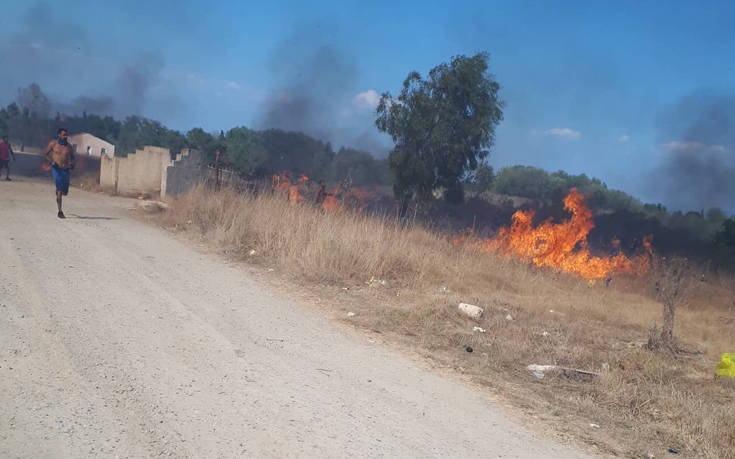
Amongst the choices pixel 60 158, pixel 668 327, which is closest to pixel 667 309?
pixel 668 327

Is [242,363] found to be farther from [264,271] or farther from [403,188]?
[403,188]

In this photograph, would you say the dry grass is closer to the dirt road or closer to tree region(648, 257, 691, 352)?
tree region(648, 257, 691, 352)

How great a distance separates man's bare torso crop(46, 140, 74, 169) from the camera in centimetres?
1170

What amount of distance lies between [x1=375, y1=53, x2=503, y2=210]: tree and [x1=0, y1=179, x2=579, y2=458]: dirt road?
13164mm

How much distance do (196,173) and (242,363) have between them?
52.0ft

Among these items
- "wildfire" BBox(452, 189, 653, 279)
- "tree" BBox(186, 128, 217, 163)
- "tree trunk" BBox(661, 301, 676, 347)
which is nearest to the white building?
"tree" BBox(186, 128, 217, 163)

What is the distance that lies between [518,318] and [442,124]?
1227 cm

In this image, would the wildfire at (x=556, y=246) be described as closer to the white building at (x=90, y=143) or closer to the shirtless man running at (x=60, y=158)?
the shirtless man running at (x=60, y=158)

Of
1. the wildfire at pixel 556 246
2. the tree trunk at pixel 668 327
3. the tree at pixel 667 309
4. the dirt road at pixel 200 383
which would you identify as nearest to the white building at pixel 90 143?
the wildfire at pixel 556 246

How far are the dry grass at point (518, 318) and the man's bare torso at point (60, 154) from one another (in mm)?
2440

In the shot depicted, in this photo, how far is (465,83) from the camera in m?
18.8

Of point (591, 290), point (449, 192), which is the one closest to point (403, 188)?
point (449, 192)

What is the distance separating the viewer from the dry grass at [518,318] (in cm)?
477

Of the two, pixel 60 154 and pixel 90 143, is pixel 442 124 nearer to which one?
pixel 60 154
